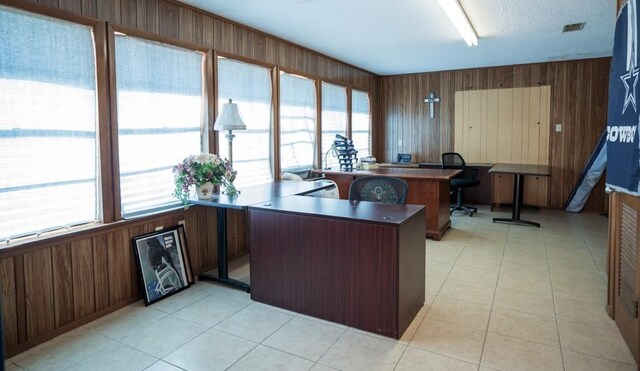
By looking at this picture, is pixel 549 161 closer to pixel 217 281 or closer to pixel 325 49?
pixel 325 49

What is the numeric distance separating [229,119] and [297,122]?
5.97 ft

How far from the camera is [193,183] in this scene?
129 inches

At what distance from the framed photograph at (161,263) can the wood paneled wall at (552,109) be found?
530 centimetres

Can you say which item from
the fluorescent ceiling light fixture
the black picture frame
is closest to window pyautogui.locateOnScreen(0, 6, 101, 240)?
the fluorescent ceiling light fixture

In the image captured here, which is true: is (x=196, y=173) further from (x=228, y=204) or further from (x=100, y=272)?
(x=100, y=272)

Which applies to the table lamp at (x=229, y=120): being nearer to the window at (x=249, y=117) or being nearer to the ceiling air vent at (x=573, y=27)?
the window at (x=249, y=117)

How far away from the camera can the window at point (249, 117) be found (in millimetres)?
4031

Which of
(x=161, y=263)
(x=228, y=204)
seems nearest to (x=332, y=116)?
(x=228, y=204)

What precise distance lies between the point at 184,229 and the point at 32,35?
1.79 meters

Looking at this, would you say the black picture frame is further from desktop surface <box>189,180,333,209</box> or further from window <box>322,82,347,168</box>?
desktop surface <box>189,180,333,209</box>

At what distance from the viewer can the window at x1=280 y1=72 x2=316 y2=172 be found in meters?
5.00

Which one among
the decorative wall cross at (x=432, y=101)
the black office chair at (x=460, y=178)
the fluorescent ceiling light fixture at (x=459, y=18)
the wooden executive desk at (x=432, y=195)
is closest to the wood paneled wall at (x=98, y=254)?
the fluorescent ceiling light fixture at (x=459, y=18)

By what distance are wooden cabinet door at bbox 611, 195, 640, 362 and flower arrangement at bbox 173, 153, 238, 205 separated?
111 inches

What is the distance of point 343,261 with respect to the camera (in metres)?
2.66
